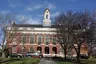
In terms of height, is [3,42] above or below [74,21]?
below

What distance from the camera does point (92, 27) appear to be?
5709 centimetres

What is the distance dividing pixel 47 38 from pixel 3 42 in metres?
40.7

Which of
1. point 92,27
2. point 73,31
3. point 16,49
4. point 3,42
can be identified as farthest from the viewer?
point 16,49

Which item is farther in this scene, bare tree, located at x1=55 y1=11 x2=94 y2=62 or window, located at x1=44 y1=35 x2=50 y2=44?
Answer: window, located at x1=44 y1=35 x2=50 y2=44

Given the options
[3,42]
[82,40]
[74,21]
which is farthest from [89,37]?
[3,42]

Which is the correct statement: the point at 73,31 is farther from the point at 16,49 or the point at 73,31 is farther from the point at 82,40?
the point at 16,49

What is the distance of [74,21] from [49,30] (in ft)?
166

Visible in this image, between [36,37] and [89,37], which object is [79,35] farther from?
[36,37]

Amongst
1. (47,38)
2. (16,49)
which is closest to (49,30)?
(47,38)

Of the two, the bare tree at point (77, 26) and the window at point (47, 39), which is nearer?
the bare tree at point (77, 26)

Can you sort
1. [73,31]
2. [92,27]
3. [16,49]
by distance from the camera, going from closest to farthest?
[92,27] → [73,31] → [16,49]

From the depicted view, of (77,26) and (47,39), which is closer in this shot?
(77,26)

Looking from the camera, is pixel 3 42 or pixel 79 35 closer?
pixel 79 35

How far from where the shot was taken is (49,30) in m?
111
